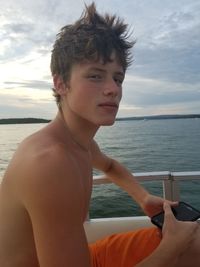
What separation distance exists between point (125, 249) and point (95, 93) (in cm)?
90

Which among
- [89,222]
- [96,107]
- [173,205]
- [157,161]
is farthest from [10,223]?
[157,161]

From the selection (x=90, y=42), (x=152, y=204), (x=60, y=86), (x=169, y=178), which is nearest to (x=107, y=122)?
(x=60, y=86)

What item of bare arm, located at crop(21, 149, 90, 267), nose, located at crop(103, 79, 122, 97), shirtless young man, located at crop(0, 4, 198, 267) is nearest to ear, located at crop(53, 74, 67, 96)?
shirtless young man, located at crop(0, 4, 198, 267)

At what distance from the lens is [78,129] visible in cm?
179

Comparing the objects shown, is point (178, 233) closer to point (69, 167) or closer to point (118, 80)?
point (69, 167)

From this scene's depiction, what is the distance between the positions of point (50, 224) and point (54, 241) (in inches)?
2.6

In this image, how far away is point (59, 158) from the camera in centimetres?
139

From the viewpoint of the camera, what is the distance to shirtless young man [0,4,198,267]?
4.32 feet

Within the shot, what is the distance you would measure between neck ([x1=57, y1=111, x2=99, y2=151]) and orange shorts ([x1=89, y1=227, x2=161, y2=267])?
599 mm

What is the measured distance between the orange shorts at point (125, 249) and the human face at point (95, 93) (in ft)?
2.43

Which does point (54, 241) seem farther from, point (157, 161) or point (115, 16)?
point (157, 161)

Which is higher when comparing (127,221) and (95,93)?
(95,93)

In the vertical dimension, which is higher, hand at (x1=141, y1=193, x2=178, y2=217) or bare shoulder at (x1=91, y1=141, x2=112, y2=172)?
bare shoulder at (x1=91, y1=141, x2=112, y2=172)

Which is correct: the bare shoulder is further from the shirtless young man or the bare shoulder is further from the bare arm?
the bare arm
